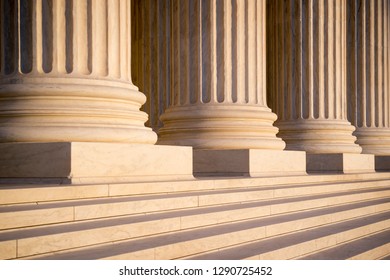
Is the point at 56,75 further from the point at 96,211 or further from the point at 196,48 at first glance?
the point at 196,48

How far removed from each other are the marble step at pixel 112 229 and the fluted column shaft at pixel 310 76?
36746 mm

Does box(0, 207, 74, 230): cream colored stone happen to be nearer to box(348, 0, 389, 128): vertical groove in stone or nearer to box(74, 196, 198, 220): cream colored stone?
box(74, 196, 198, 220): cream colored stone

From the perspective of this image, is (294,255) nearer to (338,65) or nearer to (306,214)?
(306,214)

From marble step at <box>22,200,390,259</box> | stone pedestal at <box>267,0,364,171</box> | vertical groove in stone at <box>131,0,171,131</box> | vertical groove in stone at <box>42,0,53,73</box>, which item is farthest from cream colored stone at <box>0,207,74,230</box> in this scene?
stone pedestal at <box>267,0,364,171</box>

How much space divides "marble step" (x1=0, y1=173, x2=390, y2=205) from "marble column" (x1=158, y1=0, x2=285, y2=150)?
17.5ft

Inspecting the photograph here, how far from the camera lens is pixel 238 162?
59344mm

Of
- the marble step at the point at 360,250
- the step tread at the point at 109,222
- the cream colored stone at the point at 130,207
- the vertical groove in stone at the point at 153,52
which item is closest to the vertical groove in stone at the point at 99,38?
the cream colored stone at the point at 130,207

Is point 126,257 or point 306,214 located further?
point 306,214

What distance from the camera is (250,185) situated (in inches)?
2151

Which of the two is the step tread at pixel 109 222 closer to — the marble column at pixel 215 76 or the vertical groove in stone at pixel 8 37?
the marble column at pixel 215 76

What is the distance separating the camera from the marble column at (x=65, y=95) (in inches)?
1571

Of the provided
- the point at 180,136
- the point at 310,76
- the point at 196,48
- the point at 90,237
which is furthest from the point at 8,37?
the point at 310,76
